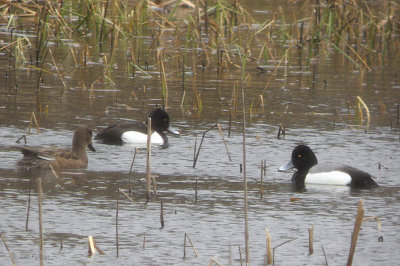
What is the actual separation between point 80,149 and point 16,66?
590 cm

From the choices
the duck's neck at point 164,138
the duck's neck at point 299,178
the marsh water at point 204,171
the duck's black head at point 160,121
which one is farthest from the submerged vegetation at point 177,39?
the duck's neck at point 299,178

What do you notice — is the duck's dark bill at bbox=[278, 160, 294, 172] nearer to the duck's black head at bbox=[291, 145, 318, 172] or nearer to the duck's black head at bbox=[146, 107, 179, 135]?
the duck's black head at bbox=[291, 145, 318, 172]

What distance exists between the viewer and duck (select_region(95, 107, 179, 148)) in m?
11.8

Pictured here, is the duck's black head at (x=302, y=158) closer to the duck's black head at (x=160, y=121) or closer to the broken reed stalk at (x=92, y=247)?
the duck's black head at (x=160, y=121)

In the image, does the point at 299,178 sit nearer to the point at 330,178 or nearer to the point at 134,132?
the point at 330,178

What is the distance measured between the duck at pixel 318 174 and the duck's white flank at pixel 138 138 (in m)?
2.21

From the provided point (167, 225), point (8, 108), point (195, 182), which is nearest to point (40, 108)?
point (8, 108)

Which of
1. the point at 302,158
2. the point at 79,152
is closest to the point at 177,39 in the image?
the point at 79,152

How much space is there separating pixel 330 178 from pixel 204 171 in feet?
4.59

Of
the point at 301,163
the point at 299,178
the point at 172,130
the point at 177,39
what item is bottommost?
the point at 299,178

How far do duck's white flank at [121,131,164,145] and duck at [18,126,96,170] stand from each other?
1143mm

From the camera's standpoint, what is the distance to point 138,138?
39.5 feet

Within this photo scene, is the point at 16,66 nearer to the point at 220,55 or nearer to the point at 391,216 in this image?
the point at 220,55

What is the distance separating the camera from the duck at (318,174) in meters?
10.0
